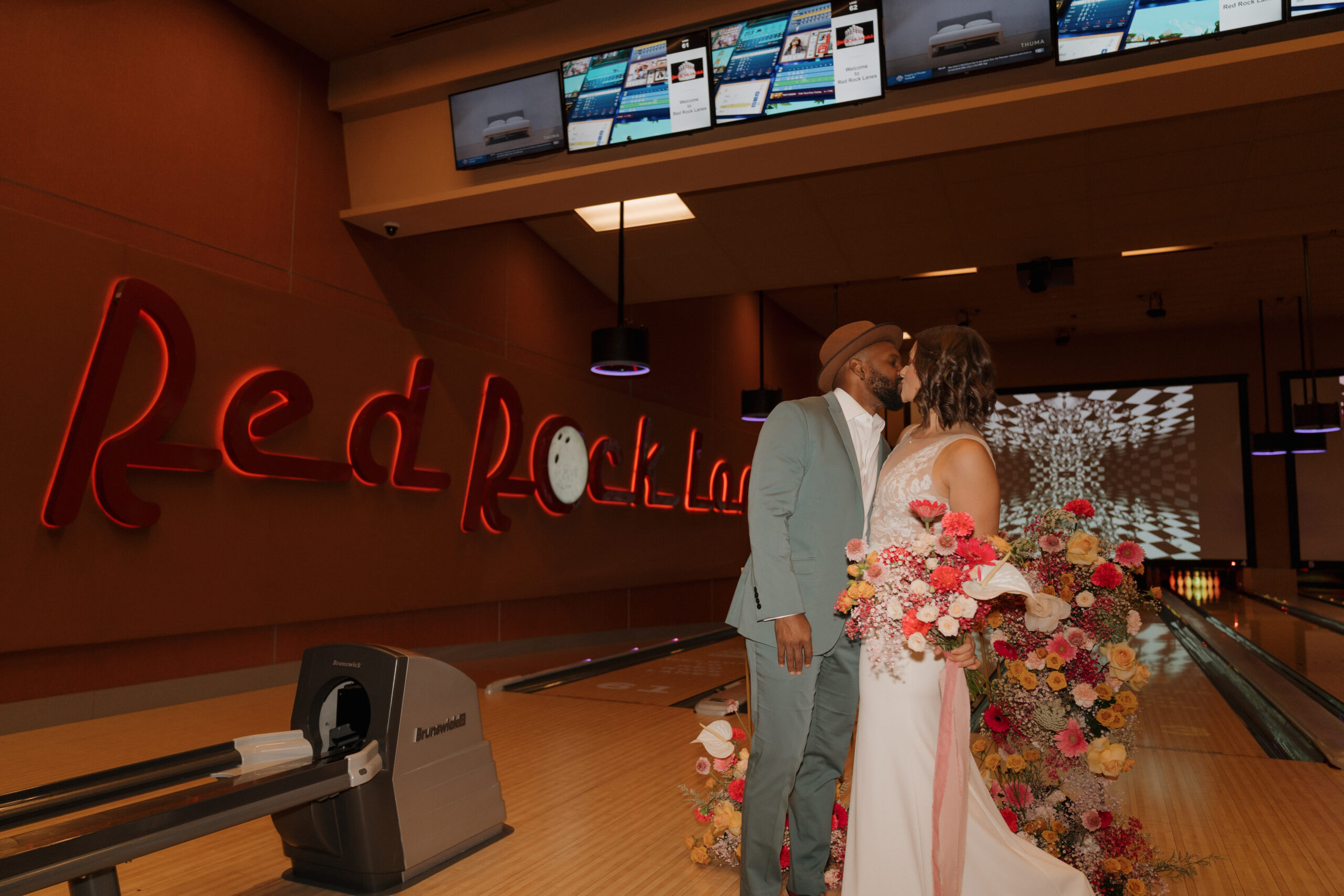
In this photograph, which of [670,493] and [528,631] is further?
[670,493]

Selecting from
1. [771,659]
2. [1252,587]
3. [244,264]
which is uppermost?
[244,264]

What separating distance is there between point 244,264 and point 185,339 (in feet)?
2.38

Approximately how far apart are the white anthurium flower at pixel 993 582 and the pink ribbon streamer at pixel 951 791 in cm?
27

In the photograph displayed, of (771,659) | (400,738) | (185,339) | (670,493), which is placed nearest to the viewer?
(771,659)

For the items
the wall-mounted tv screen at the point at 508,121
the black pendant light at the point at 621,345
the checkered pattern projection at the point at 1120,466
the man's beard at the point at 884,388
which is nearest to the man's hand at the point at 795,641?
the man's beard at the point at 884,388

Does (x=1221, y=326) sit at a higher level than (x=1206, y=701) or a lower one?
higher

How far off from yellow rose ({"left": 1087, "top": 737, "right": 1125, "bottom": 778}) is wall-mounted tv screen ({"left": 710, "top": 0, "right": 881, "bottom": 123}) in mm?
2992

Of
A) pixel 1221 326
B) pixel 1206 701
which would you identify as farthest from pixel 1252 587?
pixel 1206 701

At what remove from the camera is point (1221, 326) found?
13.0 meters

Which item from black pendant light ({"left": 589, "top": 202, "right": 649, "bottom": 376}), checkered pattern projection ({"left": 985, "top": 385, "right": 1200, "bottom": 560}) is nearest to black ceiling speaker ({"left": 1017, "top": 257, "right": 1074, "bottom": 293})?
black pendant light ({"left": 589, "top": 202, "right": 649, "bottom": 376})

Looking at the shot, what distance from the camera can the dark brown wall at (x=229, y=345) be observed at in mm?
3951

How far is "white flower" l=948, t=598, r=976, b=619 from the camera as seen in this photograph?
5.29 feet

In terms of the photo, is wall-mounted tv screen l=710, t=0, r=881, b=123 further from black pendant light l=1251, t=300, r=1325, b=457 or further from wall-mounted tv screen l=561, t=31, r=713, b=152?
black pendant light l=1251, t=300, r=1325, b=457

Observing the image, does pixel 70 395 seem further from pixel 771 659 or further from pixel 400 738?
pixel 771 659
